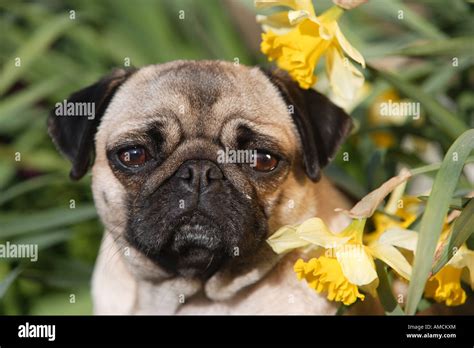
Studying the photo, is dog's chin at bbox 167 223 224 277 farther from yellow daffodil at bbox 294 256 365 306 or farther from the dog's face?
yellow daffodil at bbox 294 256 365 306

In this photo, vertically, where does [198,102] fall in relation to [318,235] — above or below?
above

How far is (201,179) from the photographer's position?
1.71 m

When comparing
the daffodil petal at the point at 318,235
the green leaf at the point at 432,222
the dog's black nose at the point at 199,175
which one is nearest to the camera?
the green leaf at the point at 432,222

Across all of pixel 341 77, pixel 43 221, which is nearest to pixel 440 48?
pixel 341 77

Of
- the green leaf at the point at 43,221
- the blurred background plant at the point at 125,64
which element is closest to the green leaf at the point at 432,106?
the blurred background plant at the point at 125,64

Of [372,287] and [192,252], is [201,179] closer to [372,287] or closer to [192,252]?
[192,252]

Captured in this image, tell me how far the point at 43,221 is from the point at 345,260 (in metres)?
1.00

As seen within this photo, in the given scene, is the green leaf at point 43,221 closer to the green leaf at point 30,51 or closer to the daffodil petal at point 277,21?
the green leaf at point 30,51

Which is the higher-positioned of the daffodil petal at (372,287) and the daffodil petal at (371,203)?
the daffodil petal at (371,203)

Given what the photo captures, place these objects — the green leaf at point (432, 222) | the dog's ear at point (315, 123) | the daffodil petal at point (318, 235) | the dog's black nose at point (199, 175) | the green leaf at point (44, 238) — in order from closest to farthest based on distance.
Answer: the green leaf at point (432, 222), the daffodil petal at point (318, 235), the dog's black nose at point (199, 175), the dog's ear at point (315, 123), the green leaf at point (44, 238)

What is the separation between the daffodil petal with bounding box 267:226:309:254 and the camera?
65.2 inches

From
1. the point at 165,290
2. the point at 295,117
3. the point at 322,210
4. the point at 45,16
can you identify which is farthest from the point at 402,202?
the point at 45,16

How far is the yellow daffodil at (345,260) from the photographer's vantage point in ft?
5.13

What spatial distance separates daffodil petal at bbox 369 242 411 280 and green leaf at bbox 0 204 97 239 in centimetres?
95
